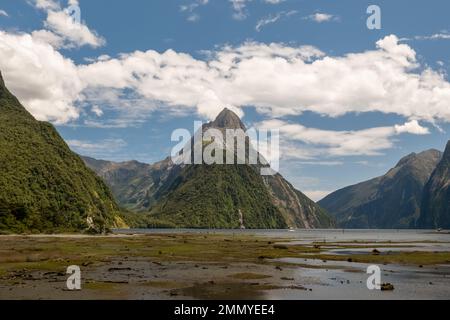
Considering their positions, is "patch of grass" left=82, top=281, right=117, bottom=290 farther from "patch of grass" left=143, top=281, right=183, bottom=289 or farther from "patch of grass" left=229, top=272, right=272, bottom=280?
"patch of grass" left=229, top=272, right=272, bottom=280

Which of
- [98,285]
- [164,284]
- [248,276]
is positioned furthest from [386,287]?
[98,285]

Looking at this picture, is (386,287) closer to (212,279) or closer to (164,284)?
(212,279)

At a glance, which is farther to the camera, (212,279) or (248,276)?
(248,276)

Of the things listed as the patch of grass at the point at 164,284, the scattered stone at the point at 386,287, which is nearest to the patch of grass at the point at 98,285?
the patch of grass at the point at 164,284

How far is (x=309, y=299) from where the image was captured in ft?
133

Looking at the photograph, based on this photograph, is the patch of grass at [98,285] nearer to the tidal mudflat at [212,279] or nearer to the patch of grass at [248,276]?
the tidal mudflat at [212,279]

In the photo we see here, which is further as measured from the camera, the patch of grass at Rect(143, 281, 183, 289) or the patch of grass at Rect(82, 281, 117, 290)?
the patch of grass at Rect(143, 281, 183, 289)

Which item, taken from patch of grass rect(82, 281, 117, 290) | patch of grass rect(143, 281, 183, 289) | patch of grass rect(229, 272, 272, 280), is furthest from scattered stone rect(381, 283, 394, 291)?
patch of grass rect(82, 281, 117, 290)

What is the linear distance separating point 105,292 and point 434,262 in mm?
58904

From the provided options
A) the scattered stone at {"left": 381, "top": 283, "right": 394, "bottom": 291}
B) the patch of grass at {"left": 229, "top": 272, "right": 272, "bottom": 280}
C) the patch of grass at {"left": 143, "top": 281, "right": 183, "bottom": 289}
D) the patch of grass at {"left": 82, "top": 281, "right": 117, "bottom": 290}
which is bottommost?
the patch of grass at {"left": 143, "top": 281, "right": 183, "bottom": 289}
